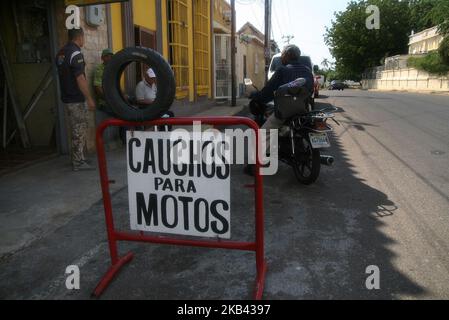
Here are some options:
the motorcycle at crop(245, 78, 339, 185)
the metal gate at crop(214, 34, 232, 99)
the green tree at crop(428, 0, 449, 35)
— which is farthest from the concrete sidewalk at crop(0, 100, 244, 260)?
Result: the green tree at crop(428, 0, 449, 35)

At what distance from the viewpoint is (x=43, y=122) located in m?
7.58

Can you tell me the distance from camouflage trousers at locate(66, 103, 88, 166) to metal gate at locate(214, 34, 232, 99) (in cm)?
1202

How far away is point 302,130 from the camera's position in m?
5.50

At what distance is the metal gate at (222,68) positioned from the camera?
60.0 ft

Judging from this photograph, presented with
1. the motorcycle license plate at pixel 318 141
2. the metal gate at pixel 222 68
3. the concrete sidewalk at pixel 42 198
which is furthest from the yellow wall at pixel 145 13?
the metal gate at pixel 222 68

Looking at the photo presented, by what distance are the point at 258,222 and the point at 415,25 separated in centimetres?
6705

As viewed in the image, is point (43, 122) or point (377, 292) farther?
point (43, 122)

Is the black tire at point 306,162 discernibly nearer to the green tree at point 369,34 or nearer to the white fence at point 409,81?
the white fence at point 409,81

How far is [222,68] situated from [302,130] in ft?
44.6

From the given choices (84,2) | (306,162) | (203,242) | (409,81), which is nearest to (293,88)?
(306,162)

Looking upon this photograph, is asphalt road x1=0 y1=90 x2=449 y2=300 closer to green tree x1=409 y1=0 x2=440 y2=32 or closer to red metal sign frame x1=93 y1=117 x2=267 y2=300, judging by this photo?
red metal sign frame x1=93 y1=117 x2=267 y2=300
